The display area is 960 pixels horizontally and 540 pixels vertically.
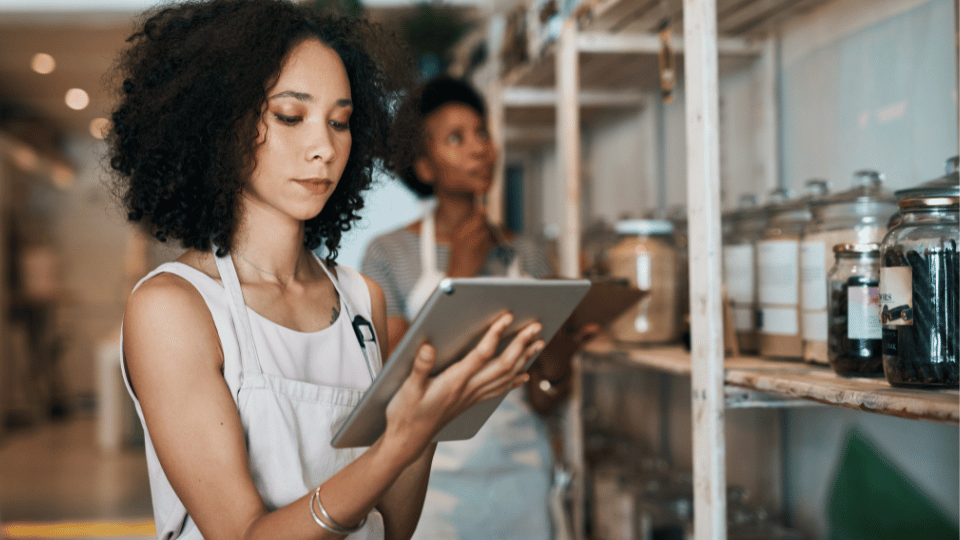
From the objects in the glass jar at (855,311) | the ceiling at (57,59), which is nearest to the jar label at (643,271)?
the glass jar at (855,311)

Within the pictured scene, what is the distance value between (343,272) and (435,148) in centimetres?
80

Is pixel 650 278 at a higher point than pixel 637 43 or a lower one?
lower

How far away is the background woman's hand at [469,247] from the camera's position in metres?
1.85

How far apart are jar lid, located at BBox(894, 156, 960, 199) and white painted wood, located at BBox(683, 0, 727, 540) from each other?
28cm

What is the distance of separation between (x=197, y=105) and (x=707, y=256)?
2.48 feet

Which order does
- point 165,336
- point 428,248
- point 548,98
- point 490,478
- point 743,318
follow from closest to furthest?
point 165,336 < point 743,318 < point 490,478 < point 428,248 < point 548,98

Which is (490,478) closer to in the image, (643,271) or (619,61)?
(643,271)

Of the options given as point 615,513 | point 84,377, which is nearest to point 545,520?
point 615,513

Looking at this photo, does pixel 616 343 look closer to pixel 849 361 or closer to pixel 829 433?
pixel 829 433

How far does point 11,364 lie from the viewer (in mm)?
6102

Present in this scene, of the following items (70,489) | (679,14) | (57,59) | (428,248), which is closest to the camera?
(679,14)

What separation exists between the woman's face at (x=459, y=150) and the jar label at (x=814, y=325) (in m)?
0.87

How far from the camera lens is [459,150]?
6.13 feet

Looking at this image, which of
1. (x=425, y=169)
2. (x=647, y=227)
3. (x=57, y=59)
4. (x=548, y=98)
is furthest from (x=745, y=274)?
(x=57, y=59)
